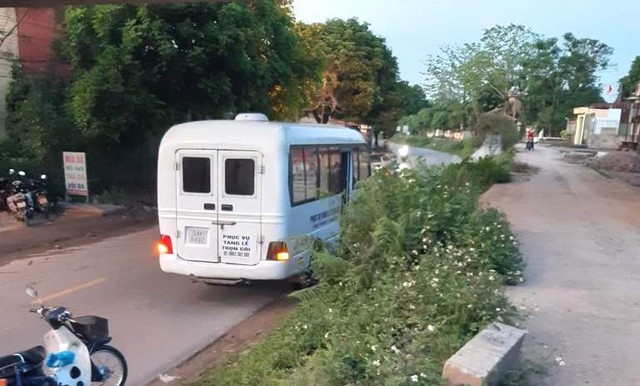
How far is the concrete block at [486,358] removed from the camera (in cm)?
370

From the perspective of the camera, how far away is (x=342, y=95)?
40.7 m

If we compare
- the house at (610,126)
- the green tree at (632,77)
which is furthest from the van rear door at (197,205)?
the green tree at (632,77)

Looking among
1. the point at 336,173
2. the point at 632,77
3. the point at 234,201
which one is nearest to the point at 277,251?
the point at 234,201

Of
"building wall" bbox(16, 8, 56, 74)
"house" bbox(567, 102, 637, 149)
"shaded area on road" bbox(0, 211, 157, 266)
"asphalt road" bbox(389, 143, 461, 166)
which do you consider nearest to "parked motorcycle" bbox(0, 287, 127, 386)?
"asphalt road" bbox(389, 143, 461, 166)

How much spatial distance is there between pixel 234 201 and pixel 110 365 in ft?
9.83

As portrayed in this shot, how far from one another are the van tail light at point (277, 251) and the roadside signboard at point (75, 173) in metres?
8.76

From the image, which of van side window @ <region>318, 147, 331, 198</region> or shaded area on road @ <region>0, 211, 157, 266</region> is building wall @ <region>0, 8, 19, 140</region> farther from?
van side window @ <region>318, 147, 331, 198</region>

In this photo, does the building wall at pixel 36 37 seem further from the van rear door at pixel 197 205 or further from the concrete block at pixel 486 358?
the concrete block at pixel 486 358

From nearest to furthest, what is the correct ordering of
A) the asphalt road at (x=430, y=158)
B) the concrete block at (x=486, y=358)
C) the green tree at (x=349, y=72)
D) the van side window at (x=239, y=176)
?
the concrete block at (x=486, y=358)
the van side window at (x=239, y=176)
the asphalt road at (x=430, y=158)
the green tree at (x=349, y=72)

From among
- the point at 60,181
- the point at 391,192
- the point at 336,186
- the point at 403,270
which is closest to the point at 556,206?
the point at 336,186

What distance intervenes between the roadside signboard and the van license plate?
25.9 feet

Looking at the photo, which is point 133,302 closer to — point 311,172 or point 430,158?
point 311,172

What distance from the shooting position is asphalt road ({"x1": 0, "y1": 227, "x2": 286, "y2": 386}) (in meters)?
6.32

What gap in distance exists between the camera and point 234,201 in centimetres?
775
